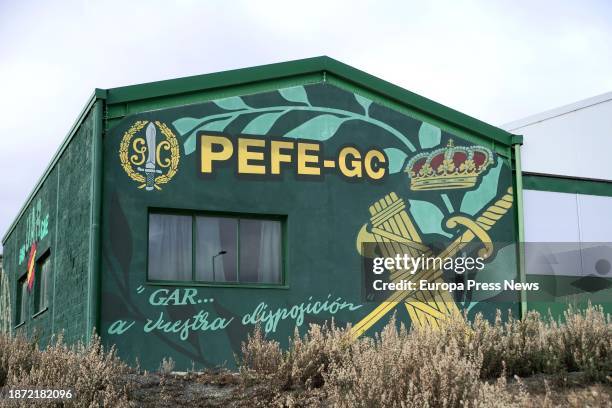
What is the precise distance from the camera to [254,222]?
1664 centimetres

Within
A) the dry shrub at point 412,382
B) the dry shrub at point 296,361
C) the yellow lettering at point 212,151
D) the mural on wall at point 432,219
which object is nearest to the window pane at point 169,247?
the yellow lettering at point 212,151

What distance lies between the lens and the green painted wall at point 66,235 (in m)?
15.7

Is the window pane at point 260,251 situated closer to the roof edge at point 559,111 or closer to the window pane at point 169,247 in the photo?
the window pane at point 169,247

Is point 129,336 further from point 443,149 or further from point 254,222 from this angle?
point 443,149

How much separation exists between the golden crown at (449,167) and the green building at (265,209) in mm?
31

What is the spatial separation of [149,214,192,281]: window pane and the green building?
3cm

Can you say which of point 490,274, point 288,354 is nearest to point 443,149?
point 490,274

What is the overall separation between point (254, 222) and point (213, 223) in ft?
2.81

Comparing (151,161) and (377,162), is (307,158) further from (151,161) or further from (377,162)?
(151,161)

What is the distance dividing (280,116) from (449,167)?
13.5 feet

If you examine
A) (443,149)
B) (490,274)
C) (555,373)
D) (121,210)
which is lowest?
(555,373)

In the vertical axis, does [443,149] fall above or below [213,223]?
above

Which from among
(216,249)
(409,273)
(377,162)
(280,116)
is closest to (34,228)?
(216,249)

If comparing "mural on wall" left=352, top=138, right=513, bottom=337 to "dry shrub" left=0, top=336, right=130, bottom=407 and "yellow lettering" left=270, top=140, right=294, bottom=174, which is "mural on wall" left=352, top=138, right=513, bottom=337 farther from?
"dry shrub" left=0, top=336, right=130, bottom=407
